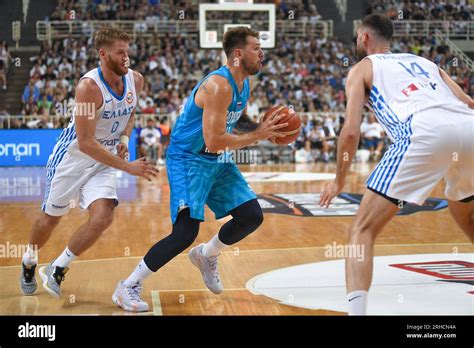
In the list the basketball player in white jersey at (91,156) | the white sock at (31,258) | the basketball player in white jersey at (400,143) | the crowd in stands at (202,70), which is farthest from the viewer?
the crowd in stands at (202,70)

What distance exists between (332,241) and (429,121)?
147 inches

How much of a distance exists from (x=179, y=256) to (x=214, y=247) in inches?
61.5

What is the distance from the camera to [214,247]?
548 centimetres

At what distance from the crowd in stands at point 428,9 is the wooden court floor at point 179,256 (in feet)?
54.2

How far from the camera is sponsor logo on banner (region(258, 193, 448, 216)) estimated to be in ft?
32.1

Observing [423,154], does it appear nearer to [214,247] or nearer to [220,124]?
[220,124]

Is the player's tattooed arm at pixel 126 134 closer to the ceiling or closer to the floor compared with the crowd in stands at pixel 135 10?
closer to the floor

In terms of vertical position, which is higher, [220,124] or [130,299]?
[220,124]

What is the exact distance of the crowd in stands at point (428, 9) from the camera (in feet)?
82.7

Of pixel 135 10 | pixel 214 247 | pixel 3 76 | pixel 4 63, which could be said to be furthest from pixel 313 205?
pixel 135 10

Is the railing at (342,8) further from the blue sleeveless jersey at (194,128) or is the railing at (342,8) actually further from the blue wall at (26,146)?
the blue sleeveless jersey at (194,128)

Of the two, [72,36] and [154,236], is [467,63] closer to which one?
[72,36]

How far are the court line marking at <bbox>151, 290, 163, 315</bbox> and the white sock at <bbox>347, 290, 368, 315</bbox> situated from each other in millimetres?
1533

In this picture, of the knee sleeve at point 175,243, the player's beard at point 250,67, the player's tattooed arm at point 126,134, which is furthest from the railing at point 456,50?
the knee sleeve at point 175,243
